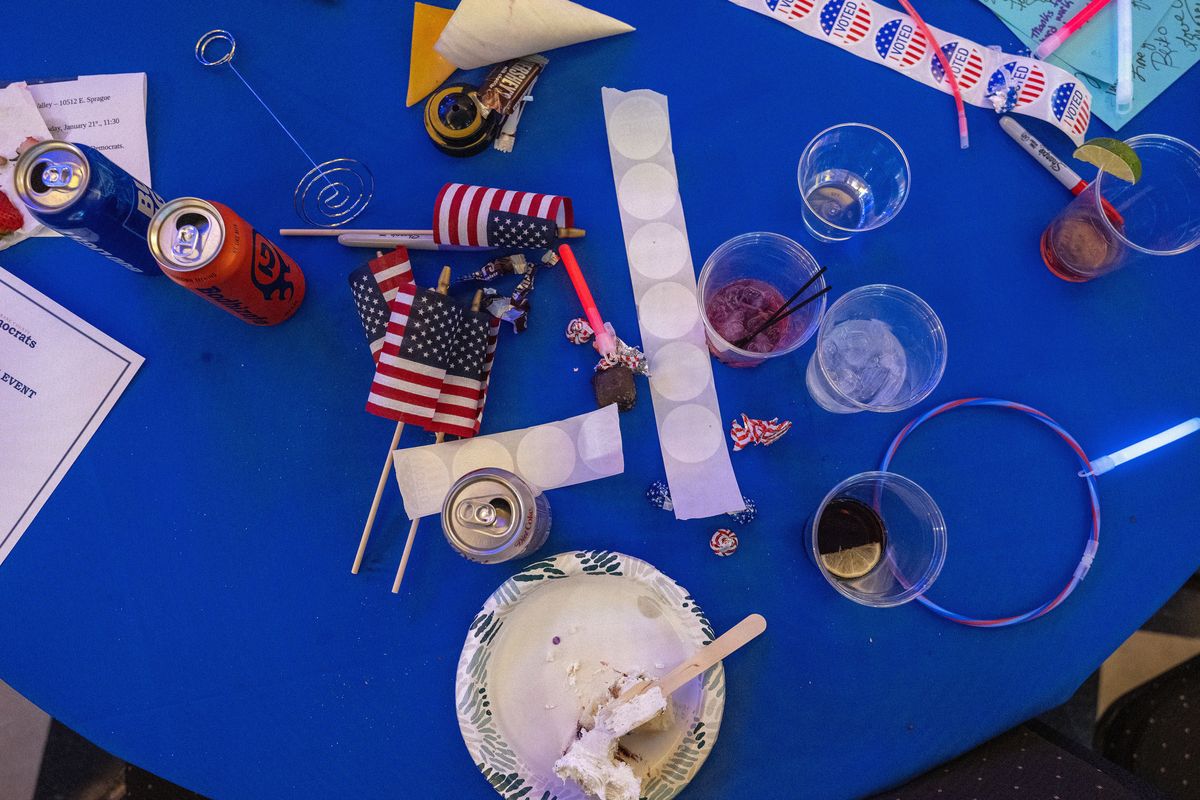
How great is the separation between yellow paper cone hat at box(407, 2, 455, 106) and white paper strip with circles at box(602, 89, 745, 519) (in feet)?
0.87

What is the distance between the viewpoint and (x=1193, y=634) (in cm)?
167

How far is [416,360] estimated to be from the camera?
907 mm

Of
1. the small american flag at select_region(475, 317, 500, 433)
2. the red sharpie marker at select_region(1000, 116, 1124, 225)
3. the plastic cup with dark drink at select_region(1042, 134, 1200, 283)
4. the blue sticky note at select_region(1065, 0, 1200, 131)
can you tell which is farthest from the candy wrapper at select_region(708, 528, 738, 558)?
the blue sticky note at select_region(1065, 0, 1200, 131)

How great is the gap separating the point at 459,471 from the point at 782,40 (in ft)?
2.80

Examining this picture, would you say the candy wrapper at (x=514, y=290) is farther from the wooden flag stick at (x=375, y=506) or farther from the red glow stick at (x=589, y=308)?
the wooden flag stick at (x=375, y=506)

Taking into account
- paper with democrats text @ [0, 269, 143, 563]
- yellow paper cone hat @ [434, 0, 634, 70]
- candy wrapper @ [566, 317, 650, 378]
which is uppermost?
yellow paper cone hat @ [434, 0, 634, 70]

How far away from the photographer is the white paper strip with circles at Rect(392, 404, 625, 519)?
3.20ft

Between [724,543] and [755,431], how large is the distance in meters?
0.17

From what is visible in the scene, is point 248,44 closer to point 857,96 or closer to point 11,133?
point 11,133

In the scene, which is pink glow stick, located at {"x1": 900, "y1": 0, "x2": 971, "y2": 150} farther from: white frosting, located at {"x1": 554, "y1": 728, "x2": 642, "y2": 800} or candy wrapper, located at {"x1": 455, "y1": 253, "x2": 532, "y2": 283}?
white frosting, located at {"x1": 554, "y1": 728, "x2": 642, "y2": 800}

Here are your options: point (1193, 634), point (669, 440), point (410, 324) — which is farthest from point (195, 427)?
point (1193, 634)

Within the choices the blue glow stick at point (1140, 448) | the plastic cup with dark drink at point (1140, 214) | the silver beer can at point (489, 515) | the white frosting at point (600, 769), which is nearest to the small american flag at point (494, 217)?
the silver beer can at point (489, 515)

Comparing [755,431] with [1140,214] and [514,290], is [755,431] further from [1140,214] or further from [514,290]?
[1140,214]

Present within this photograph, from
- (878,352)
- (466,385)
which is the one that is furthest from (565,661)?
(878,352)
